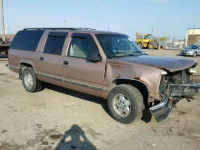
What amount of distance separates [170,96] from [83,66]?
2050 millimetres

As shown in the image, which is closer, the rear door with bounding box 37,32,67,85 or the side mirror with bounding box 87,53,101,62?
the side mirror with bounding box 87,53,101,62

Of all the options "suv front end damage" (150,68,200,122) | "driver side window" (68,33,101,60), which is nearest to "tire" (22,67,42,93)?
"driver side window" (68,33,101,60)

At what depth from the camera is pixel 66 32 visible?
234 inches

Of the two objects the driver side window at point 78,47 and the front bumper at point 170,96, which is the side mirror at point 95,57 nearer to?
the driver side window at point 78,47

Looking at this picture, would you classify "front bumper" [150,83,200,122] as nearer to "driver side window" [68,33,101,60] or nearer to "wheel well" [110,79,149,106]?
"wheel well" [110,79,149,106]

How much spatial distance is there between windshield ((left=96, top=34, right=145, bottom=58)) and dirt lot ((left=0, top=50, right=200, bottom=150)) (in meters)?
1.46

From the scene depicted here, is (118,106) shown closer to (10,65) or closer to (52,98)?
(52,98)

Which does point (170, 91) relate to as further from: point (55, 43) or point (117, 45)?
point (55, 43)

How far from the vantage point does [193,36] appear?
172ft

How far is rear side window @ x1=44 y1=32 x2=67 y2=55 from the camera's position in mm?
5966

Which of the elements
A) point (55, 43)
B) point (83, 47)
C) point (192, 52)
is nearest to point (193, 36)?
point (192, 52)

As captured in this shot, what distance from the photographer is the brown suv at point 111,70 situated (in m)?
4.40

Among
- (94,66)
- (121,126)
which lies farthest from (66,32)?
(121,126)

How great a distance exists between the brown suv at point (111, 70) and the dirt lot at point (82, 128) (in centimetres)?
39
